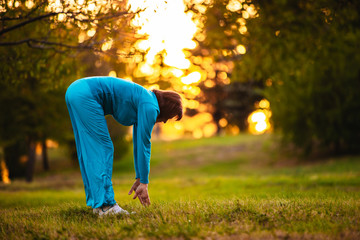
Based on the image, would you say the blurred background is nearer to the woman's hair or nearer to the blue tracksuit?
the woman's hair

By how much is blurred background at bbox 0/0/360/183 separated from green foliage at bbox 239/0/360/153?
36 mm

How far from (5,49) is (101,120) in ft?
15.6

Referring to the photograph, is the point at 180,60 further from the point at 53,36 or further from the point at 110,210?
the point at 110,210

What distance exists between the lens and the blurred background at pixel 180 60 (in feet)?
22.1

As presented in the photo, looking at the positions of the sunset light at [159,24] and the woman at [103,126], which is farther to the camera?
the sunset light at [159,24]

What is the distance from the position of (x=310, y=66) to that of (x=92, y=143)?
14.1m

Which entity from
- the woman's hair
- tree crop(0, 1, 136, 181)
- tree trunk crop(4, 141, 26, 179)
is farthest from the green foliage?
tree trunk crop(4, 141, 26, 179)

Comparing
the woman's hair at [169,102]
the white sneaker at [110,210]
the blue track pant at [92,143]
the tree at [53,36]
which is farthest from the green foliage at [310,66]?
the white sneaker at [110,210]

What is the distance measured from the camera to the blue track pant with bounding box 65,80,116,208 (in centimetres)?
404

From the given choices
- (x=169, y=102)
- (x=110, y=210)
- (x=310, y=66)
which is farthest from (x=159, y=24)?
(x=310, y=66)

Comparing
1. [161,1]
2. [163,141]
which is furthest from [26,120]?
[163,141]

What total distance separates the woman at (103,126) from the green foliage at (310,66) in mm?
4661

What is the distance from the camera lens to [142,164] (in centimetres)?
409

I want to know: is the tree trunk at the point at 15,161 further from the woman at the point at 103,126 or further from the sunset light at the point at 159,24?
the woman at the point at 103,126
